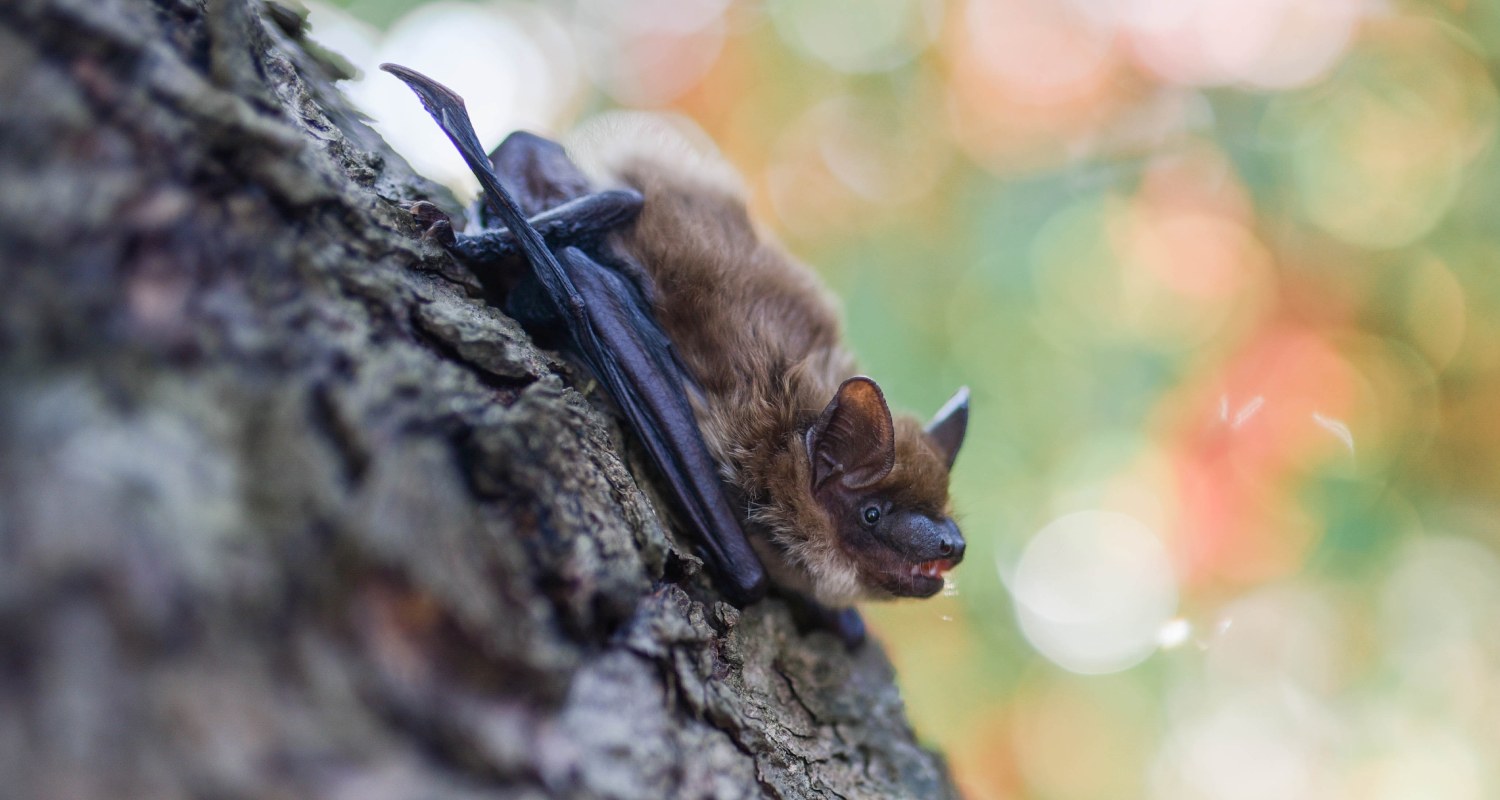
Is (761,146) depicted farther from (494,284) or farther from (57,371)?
(57,371)

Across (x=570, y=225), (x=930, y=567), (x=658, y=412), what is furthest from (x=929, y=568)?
(x=570, y=225)

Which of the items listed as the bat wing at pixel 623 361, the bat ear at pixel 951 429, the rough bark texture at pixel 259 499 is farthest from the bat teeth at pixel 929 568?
the rough bark texture at pixel 259 499

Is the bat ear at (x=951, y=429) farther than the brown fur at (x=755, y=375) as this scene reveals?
Yes

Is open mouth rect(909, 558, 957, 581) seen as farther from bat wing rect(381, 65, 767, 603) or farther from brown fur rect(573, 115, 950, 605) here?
bat wing rect(381, 65, 767, 603)

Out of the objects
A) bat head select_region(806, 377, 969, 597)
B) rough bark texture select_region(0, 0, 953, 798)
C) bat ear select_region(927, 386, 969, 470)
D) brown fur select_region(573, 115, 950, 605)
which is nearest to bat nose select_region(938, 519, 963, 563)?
bat head select_region(806, 377, 969, 597)

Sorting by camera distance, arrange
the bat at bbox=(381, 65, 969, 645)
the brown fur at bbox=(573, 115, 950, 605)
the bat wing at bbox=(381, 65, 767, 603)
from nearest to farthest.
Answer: the bat wing at bbox=(381, 65, 767, 603) → the bat at bbox=(381, 65, 969, 645) → the brown fur at bbox=(573, 115, 950, 605)

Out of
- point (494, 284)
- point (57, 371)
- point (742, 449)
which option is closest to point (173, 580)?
point (57, 371)

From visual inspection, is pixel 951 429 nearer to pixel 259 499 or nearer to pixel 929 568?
pixel 929 568

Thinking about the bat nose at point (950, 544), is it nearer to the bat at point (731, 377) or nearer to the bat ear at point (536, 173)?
the bat at point (731, 377)
